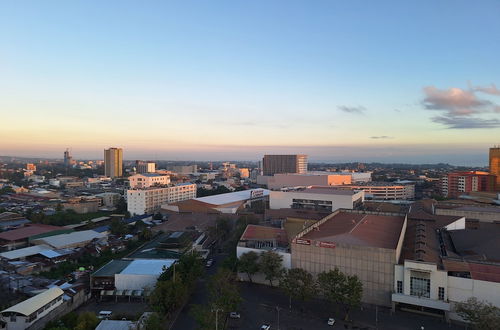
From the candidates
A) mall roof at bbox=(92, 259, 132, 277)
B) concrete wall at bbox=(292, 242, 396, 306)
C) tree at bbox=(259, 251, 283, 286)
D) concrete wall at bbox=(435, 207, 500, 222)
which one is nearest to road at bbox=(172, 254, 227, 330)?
tree at bbox=(259, 251, 283, 286)

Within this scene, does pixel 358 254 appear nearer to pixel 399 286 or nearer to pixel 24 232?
pixel 399 286

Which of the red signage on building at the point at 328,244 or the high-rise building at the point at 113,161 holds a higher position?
the high-rise building at the point at 113,161

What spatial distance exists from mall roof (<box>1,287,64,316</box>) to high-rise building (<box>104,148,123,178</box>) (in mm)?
77451

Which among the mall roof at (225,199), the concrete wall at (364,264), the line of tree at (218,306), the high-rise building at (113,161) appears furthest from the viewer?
the high-rise building at (113,161)

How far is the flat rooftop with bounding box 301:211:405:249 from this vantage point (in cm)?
1594

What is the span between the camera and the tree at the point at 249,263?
16.8 metres

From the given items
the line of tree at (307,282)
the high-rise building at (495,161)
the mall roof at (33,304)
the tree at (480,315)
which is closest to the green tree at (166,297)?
the mall roof at (33,304)

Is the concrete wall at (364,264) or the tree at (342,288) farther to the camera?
the concrete wall at (364,264)

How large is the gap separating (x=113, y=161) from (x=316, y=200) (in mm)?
66567

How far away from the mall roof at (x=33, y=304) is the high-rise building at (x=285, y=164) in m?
73.9

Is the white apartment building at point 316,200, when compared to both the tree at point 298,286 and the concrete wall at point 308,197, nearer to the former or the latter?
the concrete wall at point 308,197

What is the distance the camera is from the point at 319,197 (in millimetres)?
33844

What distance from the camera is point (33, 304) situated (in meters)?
12.6

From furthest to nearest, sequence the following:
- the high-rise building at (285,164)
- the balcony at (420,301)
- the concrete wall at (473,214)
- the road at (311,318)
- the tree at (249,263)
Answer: the high-rise building at (285,164) → the concrete wall at (473,214) → the tree at (249,263) → the balcony at (420,301) → the road at (311,318)
